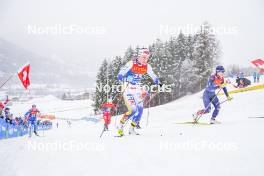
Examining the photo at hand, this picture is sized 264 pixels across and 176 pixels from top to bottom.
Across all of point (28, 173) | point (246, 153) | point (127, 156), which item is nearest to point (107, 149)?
point (127, 156)

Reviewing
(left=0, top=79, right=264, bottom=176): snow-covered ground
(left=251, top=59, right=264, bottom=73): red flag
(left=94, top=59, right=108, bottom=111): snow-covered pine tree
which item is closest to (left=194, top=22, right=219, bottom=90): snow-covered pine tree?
(left=94, top=59, right=108, bottom=111): snow-covered pine tree

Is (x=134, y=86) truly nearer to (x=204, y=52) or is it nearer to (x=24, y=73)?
(x=24, y=73)

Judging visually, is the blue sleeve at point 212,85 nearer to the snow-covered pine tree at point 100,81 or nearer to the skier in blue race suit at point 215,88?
the skier in blue race suit at point 215,88

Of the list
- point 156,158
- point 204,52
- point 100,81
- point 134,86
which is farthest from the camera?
point 100,81

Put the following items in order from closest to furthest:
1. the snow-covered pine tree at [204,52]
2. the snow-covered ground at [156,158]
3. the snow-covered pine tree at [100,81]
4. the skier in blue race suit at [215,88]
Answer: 1. the snow-covered ground at [156,158]
2. the skier in blue race suit at [215,88]
3. the snow-covered pine tree at [204,52]
4. the snow-covered pine tree at [100,81]

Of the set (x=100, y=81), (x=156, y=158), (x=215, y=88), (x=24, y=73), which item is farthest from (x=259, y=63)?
(x=100, y=81)

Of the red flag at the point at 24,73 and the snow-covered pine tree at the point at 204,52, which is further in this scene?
the snow-covered pine tree at the point at 204,52

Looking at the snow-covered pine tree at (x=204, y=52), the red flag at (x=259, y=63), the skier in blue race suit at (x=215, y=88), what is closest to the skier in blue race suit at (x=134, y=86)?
the skier in blue race suit at (x=215, y=88)

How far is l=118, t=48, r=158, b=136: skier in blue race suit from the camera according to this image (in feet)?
27.3

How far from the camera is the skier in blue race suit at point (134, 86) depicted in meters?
8.33

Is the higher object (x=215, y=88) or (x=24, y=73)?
(x=24, y=73)

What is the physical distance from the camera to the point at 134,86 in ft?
27.6

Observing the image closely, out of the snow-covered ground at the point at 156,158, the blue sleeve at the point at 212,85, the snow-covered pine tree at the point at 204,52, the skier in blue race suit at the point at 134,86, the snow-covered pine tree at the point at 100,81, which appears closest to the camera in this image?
the snow-covered ground at the point at 156,158

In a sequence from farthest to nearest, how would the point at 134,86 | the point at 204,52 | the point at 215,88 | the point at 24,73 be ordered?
1. the point at 204,52
2. the point at 24,73
3. the point at 215,88
4. the point at 134,86
